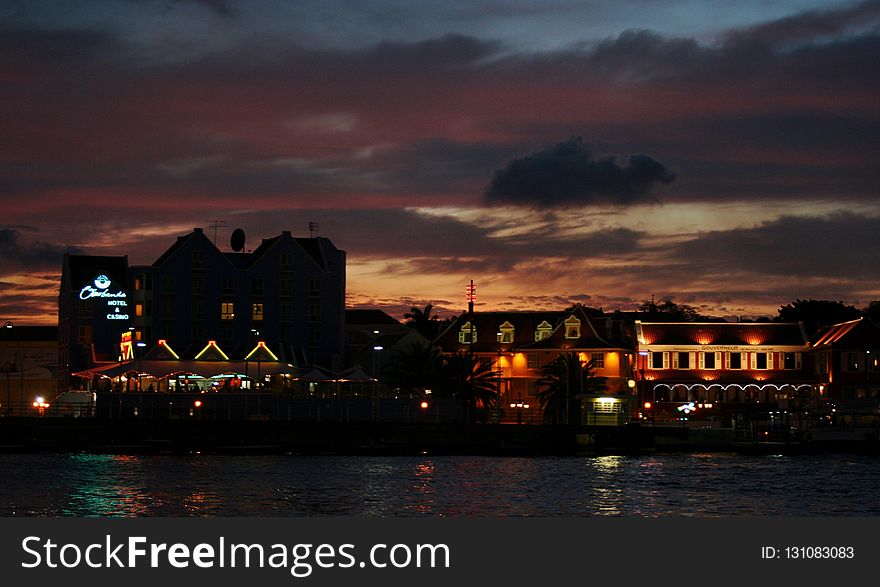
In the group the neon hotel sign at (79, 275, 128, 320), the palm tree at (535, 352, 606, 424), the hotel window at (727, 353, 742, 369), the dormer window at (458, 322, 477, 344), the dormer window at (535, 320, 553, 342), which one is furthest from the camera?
the dormer window at (458, 322, 477, 344)

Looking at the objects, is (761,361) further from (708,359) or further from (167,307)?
(167,307)

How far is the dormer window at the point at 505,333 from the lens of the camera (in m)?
149

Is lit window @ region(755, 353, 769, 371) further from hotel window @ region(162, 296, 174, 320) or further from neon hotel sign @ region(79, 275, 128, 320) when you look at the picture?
neon hotel sign @ region(79, 275, 128, 320)

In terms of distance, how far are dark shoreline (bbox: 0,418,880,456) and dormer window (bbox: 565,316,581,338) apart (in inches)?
1029

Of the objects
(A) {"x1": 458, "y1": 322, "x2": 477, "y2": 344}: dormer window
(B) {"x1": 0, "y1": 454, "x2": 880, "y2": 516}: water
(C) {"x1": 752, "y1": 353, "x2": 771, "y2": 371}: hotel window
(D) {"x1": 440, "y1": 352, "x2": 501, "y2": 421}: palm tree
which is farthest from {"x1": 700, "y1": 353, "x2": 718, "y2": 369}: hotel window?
(B) {"x1": 0, "y1": 454, "x2": 880, "y2": 516}: water

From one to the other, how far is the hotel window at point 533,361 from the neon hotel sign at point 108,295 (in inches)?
1725

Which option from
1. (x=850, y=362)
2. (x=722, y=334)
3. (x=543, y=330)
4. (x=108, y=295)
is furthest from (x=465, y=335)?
(x=850, y=362)

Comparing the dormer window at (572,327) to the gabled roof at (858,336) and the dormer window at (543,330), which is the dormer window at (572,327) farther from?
the gabled roof at (858,336)

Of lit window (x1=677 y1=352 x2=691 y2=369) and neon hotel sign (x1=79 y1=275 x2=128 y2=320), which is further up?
neon hotel sign (x1=79 y1=275 x2=128 y2=320)

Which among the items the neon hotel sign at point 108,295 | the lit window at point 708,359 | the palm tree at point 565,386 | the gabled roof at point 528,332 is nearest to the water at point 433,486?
the palm tree at point 565,386

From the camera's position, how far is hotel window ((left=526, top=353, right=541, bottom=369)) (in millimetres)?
145000

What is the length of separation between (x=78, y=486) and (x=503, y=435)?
4589 cm

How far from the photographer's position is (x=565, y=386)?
12888 centimetres

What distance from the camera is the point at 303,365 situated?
14288 cm
